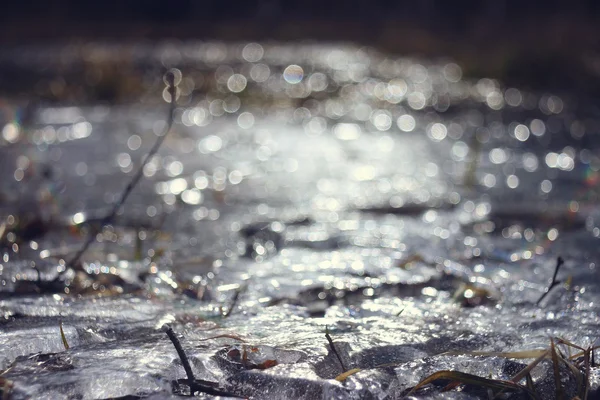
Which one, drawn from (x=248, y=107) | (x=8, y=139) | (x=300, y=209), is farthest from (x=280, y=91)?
(x=300, y=209)

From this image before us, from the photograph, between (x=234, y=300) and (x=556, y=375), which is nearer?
(x=556, y=375)

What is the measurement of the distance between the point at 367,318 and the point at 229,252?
0.87 meters

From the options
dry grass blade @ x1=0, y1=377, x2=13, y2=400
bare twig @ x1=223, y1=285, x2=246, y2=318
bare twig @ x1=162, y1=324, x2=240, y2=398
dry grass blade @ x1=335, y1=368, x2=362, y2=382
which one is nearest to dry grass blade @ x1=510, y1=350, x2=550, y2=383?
dry grass blade @ x1=335, y1=368, x2=362, y2=382

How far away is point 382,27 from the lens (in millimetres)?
19312

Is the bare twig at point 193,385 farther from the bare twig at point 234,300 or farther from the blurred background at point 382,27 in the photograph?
the blurred background at point 382,27

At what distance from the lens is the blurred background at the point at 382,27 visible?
28.6ft

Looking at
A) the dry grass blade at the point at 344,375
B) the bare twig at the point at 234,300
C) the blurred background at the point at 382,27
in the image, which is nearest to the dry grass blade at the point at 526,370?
the dry grass blade at the point at 344,375

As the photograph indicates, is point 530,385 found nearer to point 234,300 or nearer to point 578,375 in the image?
point 578,375

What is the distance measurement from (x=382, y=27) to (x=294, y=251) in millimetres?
17455

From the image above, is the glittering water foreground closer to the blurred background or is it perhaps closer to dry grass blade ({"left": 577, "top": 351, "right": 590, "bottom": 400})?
dry grass blade ({"left": 577, "top": 351, "right": 590, "bottom": 400})

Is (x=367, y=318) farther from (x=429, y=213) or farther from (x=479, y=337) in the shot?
(x=429, y=213)

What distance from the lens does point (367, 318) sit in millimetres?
1971

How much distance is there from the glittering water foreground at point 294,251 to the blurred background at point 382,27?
2591 mm

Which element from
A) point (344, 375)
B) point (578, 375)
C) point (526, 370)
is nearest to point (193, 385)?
point (344, 375)
